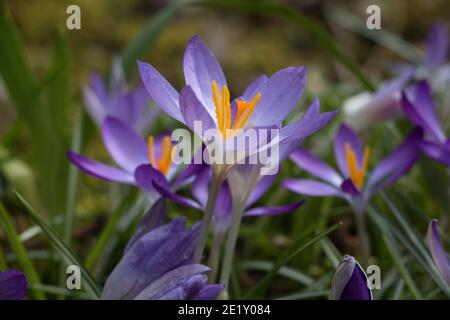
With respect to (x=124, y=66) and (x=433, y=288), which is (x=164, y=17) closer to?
(x=124, y=66)

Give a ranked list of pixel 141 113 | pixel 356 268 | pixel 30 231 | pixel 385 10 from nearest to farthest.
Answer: pixel 356 268 < pixel 30 231 < pixel 141 113 < pixel 385 10

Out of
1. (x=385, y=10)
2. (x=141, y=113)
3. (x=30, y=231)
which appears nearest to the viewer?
(x=30, y=231)

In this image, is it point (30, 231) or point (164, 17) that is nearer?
point (30, 231)

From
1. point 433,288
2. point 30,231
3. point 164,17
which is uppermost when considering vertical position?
point 164,17

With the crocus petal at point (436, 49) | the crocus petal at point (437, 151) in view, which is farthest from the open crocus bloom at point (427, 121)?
the crocus petal at point (436, 49)

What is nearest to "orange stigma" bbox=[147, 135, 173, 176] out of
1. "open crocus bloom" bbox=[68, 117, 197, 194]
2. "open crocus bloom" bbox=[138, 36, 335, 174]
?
"open crocus bloom" bbox=[68, 117, 197, 194]

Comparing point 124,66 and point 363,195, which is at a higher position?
point 124,66

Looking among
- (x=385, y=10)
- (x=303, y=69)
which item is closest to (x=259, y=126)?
(x=303, y=69)
